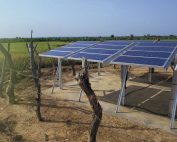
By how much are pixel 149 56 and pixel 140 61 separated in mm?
737

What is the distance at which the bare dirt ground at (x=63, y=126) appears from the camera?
10.2 metres

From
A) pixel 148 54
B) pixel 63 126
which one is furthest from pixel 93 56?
pixel 63 126

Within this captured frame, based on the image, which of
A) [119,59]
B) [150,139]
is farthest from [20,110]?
[150,139]

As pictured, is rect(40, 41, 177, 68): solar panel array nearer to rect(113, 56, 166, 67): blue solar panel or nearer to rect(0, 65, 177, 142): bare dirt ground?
rect(113, 56, 166, 67): blue solar panel

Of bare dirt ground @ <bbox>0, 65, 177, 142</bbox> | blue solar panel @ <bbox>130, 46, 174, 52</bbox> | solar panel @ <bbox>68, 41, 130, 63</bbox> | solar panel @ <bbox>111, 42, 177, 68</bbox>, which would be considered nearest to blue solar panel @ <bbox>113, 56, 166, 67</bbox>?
solar panel @ <bbox>111, 42, 177, 68</bbox>

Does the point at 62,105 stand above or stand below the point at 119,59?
below

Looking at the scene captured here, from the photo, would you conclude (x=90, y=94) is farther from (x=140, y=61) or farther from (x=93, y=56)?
(x=93, y=56)

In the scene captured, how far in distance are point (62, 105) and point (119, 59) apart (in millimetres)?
3882

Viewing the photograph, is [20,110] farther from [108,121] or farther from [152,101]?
[152,101]

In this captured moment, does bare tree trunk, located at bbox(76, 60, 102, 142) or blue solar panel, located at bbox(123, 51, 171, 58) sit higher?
blue solar panel, located at bbox(123, 51, 171, 58)

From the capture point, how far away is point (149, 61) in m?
11.7

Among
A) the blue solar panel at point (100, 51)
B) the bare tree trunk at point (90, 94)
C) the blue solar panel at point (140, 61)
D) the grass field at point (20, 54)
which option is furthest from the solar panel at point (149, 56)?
the grass field at point (20, 54)

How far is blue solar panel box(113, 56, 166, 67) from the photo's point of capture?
11323 millimetres

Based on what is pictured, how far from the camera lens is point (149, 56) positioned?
1242cm
